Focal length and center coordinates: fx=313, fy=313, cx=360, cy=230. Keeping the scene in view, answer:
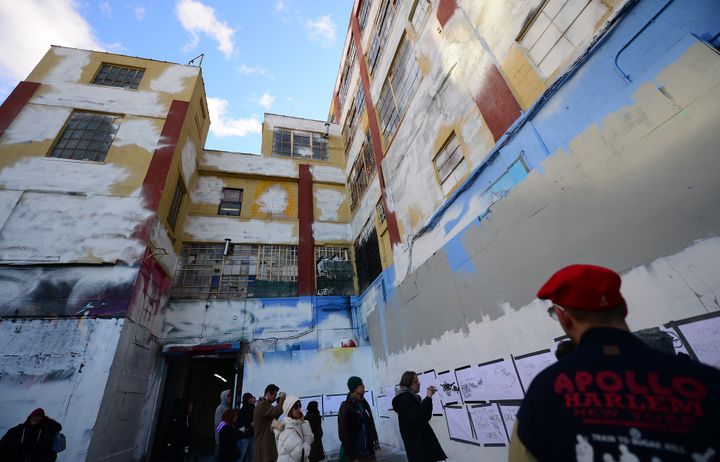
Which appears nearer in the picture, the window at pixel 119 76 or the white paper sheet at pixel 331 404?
the white paper sheet at pixel 331 404

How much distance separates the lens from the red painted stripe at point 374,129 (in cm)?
1011

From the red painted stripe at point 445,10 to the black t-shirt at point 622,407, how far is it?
27.6 ft

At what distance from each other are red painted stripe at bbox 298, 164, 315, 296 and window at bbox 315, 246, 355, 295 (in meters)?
0.30

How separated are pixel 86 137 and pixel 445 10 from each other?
1253 cm

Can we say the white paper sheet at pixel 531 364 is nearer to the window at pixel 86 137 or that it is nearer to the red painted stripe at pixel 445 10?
the red painted stripe at pixel 445 10

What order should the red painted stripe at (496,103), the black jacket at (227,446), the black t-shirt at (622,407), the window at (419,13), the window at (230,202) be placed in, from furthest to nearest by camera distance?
the window at (230,202) < the window at (419,13) < the red painted stripe at (496,103) < the black jacket at (227,446) < the black t-shirt at (622,407)

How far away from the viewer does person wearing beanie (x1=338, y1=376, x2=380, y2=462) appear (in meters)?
4.52

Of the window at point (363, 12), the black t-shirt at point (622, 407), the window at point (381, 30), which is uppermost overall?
the window at point (363, 12)

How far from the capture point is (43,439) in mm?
5227

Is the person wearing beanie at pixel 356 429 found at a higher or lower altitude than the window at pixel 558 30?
lower

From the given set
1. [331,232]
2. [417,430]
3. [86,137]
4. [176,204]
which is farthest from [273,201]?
[417,430]

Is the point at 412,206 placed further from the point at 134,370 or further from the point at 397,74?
the point at 134,370

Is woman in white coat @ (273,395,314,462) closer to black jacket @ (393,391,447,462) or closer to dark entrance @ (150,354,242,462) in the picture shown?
black jacket @ (393,391,447,462)

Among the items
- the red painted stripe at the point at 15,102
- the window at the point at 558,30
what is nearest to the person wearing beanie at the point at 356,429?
the window at the point at 558,30
